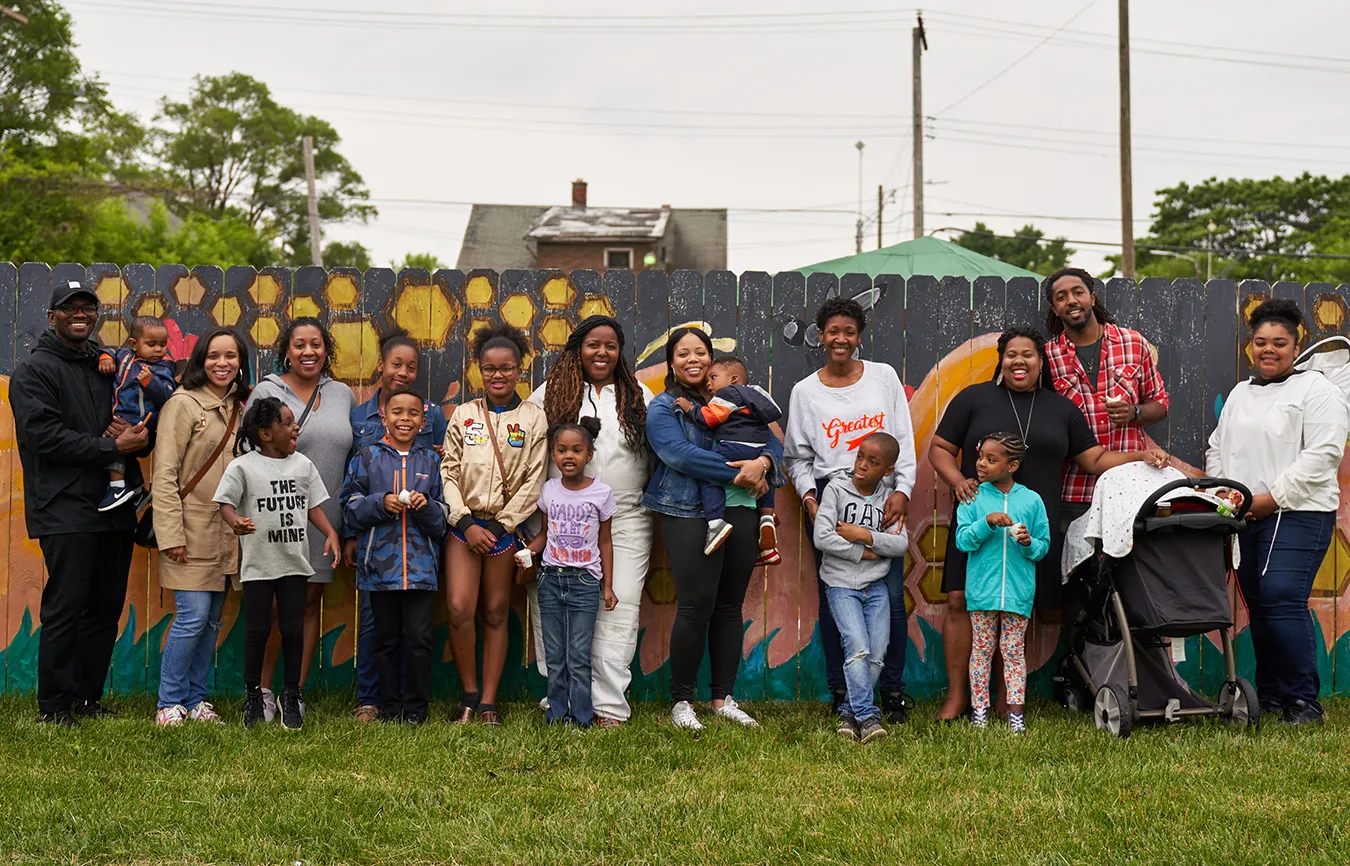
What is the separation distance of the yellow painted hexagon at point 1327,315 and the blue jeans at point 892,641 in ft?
9.40

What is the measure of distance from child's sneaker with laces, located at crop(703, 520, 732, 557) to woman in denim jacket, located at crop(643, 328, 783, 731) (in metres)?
0.04

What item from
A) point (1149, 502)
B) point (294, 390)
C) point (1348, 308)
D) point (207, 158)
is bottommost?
point (1149, 502)

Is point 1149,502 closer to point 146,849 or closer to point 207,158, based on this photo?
point 146,849

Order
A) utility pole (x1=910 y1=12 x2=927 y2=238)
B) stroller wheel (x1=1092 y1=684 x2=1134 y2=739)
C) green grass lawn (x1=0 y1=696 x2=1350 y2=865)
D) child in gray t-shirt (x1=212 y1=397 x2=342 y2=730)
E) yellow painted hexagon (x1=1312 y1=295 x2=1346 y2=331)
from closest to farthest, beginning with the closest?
green grass lawn (x1=0 y1=696 x2=1350 y2=865) → stroller wheel (x1=1092 y1=684 x2=1134 y2=739) → child in gray t-shirt (x1=212 y1=397 x2=342 y2=730) → yellow painted hexagon (x1=1312 y1=295 x2=1346 y2=331) → utility pole (x1=910 y1=12 x2=927 y2=238)

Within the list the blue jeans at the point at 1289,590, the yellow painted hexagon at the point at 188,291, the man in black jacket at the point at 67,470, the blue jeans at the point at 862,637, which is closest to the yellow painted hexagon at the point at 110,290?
the yellow painted hexagon at the point at 188,291

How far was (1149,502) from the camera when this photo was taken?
5.09m

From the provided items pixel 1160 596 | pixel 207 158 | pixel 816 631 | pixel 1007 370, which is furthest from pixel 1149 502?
pixel 207 158

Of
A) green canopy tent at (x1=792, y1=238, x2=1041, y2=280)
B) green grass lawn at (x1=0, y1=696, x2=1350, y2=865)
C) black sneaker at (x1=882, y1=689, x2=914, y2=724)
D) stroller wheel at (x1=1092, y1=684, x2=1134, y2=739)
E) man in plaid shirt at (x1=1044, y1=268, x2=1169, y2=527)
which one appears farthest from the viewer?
green canopy tent at (x1=792, y1=238, x2=1041, y2=280)

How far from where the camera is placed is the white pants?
17.8 ft

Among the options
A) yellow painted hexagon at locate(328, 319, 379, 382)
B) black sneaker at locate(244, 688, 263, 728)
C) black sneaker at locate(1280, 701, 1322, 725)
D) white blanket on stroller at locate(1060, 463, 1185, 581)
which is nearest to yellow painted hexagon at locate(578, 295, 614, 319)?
yellow painted hexagon at locate(328, 319, 379, 382)

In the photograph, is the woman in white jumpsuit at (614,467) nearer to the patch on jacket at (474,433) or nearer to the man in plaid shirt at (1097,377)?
the patch on jacket at (474,433)

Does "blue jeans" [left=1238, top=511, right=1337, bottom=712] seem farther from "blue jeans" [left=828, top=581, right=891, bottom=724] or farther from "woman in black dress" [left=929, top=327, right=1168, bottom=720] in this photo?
"blue jeans" [left=828, top=581, right=891, bottom=724]

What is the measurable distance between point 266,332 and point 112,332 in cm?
78

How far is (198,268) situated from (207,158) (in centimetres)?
4291
